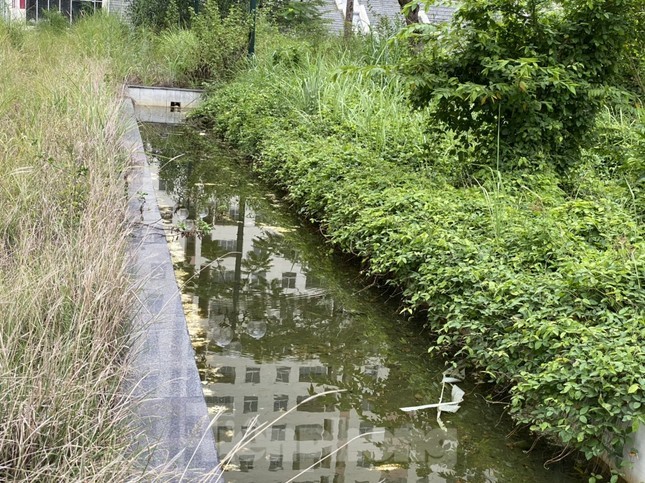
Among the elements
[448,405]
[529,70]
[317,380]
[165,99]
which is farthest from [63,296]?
[165,99]

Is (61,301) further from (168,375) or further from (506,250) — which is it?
(506,250)

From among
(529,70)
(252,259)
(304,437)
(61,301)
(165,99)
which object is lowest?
(304,437)

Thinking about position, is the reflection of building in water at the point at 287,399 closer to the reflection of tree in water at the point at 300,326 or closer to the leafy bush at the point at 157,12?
the reflection of tree in water at the point at 300,326

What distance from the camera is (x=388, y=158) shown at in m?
7.95

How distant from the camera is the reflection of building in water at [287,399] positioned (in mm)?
3871

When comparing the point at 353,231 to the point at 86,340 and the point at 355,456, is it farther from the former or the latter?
the point at 86,340

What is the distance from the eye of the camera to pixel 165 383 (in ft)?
11.6

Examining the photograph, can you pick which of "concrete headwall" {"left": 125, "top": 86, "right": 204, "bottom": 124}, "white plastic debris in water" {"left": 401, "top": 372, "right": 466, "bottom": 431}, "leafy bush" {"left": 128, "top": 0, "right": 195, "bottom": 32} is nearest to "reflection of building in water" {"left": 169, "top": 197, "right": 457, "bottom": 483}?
"white plastic debris in water" {"left": 401, "top": 372, "right": 466, "bottom": 431}

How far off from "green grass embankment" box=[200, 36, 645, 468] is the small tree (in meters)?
0.31

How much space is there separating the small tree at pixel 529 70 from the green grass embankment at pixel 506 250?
0.31 metres

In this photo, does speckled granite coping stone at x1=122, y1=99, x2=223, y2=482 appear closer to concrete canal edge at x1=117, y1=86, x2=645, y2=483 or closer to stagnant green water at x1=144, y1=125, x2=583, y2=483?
concrete canal edge at x1=117, y1=86, x2=645, y2=483

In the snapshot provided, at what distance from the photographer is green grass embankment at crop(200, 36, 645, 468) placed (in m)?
3.73

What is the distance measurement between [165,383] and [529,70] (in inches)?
167

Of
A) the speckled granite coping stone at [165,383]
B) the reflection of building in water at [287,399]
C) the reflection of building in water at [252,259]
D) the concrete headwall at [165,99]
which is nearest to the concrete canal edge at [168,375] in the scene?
the speckled granite coping stone at [165,383]
